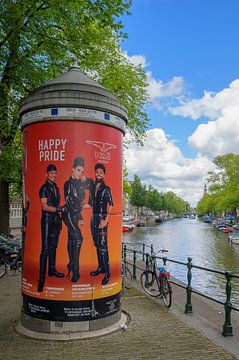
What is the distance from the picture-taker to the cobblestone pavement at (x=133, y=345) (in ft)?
16.4

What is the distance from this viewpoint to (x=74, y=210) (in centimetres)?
583

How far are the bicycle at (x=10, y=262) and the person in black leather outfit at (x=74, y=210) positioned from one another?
6.88 metres

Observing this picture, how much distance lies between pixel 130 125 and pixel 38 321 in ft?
52.2

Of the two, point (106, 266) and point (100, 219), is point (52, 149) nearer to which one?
point (100, 219)

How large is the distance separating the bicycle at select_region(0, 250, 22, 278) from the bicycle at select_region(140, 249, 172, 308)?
197 inches

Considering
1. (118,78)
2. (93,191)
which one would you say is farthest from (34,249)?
(118,78)

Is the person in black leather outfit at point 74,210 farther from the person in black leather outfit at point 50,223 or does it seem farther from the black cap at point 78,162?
the person in black leather outfit at point 50,223

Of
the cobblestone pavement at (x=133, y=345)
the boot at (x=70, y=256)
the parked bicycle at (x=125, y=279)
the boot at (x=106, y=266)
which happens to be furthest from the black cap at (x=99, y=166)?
the parked bicycle at (x=125, y=279)

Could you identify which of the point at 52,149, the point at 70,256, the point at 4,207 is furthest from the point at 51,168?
the point at 4,207

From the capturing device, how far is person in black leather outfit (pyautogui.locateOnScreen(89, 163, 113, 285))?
5.98 meters

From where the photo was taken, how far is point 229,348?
5320 millimetres

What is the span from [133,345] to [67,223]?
2.05m

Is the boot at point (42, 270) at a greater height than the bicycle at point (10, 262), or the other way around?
the boot at point (42, 270)

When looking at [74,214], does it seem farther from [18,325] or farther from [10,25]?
[10,25]
